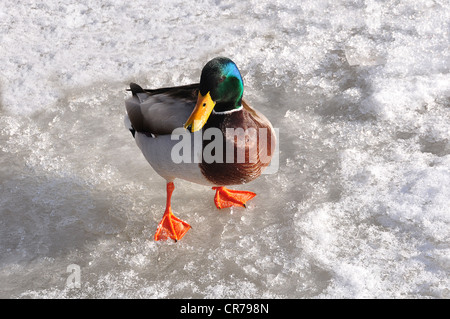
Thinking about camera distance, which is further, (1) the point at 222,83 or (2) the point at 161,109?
(2) the point at 161,109

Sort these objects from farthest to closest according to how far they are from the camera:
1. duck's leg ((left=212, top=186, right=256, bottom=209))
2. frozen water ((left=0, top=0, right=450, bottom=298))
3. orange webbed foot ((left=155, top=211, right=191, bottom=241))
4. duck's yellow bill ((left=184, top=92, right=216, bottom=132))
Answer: duck's leg ((left=212, top=186, right=256, bottom=209)) < orange webbed foot ((left=155, top=211, right=191, bottom=241)) < frozen water ((left=0, top=0, right=450, bottom=298)) < duck's yellow bill ((left=184, top=92, right=216, bottom=132))

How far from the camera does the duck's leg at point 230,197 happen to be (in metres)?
3.24

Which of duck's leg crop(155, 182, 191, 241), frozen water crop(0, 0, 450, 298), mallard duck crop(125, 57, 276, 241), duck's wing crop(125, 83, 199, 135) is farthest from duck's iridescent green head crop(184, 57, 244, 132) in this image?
frozen water crop(0, 0, 450, 298)

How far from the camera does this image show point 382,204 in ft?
10.0

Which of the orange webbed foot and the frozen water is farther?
the orange webbed foot

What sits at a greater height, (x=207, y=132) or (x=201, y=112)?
(x=201, y=112)

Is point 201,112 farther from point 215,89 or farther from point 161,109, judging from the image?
point 161,109

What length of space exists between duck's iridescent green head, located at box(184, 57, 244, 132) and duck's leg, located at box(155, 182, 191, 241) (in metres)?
0.58

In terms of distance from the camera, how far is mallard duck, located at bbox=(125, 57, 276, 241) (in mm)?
2719

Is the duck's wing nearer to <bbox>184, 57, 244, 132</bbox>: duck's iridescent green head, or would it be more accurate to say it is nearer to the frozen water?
<bbox>184, 57, 244, 132</bbox>: duck's iridescent green head

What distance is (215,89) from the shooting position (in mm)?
2719

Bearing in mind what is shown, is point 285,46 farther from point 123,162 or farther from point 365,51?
point 123,162

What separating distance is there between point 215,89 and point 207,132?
206 mm

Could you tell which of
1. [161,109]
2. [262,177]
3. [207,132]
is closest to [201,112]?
[207,132]
